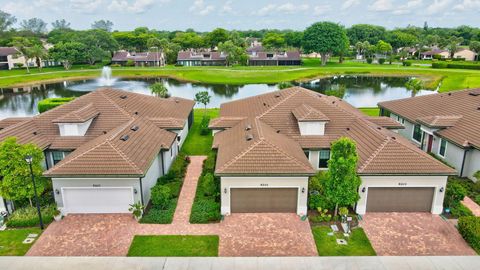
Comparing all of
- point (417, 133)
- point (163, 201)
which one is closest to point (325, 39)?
point (417, 133)

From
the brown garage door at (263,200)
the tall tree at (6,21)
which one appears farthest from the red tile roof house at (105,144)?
the tall tree at (6,21)

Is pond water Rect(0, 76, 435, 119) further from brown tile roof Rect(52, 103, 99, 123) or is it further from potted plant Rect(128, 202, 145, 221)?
potted plant Rect(128, 202, 145, 221)

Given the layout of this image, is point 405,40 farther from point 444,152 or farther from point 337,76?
point 444,152

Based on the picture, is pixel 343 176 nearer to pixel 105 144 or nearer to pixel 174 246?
pixel 174 246

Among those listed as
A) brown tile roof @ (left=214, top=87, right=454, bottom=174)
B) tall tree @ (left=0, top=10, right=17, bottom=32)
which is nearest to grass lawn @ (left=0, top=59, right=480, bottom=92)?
brown tile roof @ (left=214, top=87, right=454, bottom=174)

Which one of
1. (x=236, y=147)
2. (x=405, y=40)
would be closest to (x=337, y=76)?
(x=405, y=40)
